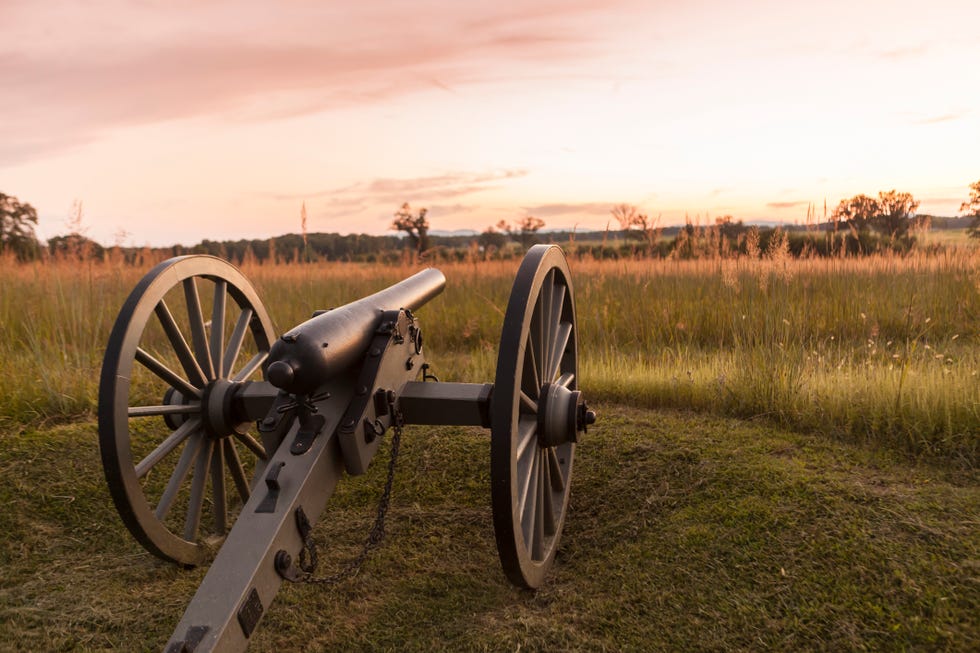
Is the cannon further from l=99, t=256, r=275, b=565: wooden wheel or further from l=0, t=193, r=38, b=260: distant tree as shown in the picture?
l=0, t=193, r=38, b=260: distant tree

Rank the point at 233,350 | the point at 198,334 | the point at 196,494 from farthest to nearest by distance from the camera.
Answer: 1. the point at 233,350
2. the point at 198,334
3. the point at 196,494

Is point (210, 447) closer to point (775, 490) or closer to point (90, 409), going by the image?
point (90, 409)

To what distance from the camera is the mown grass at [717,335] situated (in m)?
4.68

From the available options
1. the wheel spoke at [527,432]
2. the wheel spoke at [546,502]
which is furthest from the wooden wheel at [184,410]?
Result: the wheel spoke at [546,502]

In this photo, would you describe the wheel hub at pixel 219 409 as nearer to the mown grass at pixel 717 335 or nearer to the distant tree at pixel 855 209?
the mown grass at pixel 717 335

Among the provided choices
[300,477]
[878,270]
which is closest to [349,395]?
[300,477]

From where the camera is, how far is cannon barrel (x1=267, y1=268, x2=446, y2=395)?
2.67 metres

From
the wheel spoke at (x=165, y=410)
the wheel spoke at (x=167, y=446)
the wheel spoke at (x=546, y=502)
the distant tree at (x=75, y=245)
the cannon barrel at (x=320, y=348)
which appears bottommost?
the wheel spoke at (x=546, y=502)

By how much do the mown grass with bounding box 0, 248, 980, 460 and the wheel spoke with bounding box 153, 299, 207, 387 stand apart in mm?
2298

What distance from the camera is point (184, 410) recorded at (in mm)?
3416

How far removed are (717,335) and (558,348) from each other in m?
3.67

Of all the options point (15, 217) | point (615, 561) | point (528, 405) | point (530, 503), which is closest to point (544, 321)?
point (528, 405)

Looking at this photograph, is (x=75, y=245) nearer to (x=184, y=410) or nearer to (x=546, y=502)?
(x=184, y=410)

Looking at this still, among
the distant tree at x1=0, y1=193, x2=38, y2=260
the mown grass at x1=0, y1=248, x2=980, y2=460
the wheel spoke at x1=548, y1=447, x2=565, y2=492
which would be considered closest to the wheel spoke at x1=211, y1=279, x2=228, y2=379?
the wheel spoke at x1=548, y1=447, x2=565, y2=492
